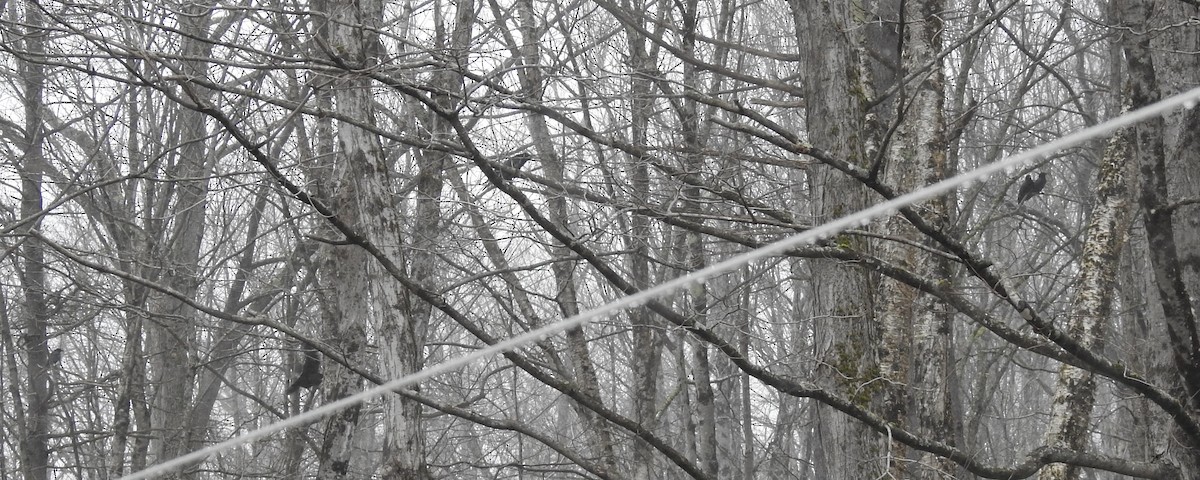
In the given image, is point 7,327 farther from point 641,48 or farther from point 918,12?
point 918,12

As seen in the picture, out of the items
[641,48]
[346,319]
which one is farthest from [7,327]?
[641,48]

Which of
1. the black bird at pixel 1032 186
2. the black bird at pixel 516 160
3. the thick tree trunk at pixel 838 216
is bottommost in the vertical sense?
the thick tree trunk at pixel 838 216

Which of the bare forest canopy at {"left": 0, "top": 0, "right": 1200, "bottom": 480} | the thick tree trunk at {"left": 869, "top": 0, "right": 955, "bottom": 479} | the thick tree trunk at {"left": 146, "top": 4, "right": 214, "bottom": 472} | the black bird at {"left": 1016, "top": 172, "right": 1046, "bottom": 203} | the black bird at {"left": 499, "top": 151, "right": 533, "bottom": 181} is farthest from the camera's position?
the thick tree trunk at {"left": 146, "top": 4, "right": 214, "bottom": 472}

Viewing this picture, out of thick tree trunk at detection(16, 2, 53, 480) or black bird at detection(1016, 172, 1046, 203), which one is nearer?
black bird at detection(1016, 172, 1046, 203)

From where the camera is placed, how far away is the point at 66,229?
46.0ft

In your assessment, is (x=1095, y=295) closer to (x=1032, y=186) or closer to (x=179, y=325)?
(x=1032, y=186)

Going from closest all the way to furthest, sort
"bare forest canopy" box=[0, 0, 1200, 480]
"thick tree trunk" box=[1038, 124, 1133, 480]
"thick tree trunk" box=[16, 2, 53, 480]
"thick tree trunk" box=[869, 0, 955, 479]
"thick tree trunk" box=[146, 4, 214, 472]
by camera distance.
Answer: "bare forest canopy" box=[0, 0, 1200, 480], "thick tree trunk" box=[869, 0, 955, 479], "thick tree trunk" box=[1038, 124, 1133, 480], "thick tree trunk" box=[146, 4, 214, 472], "thick tree trunk" box=[16, 2, 53, 480]

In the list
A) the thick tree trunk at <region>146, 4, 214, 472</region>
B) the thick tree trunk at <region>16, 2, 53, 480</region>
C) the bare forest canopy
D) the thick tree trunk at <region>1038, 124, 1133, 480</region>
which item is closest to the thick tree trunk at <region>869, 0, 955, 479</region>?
the bare forest canopy

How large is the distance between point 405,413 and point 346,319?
2.24 m

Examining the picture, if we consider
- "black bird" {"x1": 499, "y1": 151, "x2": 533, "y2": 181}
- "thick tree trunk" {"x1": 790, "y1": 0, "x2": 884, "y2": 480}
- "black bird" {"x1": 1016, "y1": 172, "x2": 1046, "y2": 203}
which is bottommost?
"thick tree trunk" {"x1": 790, "y1": 0, "x2": 884, "y2": 480}

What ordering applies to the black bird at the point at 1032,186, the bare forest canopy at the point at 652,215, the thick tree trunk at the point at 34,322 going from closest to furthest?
the bare forest canopy at the point at 652,215 < the black bird at the point at 1032,186 < the thick tree trunk at the point at 34,322

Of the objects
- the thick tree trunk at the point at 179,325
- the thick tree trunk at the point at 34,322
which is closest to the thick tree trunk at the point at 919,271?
the thick tree trunk at the point at 179,325

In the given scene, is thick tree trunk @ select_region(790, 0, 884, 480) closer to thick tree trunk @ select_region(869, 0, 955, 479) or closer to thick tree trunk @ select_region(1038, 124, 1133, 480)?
thick tree trunk @ select_region(869, 0, 955, 479)

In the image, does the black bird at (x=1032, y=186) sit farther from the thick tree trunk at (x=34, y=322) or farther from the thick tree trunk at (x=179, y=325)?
the thick tree trunk at (x=34, y=322)
